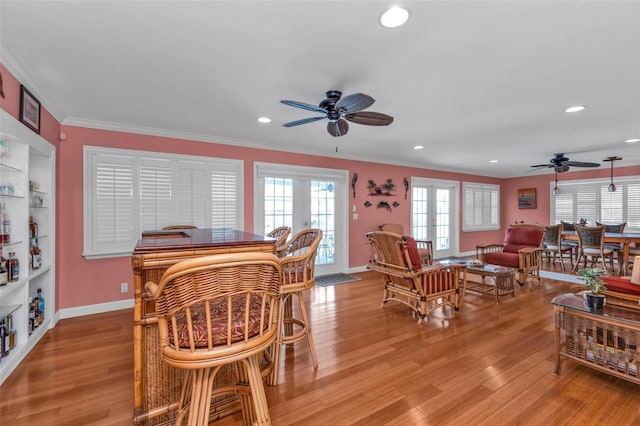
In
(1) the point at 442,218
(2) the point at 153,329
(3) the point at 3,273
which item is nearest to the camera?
(2) the point at 153,329

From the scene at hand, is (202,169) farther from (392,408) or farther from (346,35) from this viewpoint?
(392,408)

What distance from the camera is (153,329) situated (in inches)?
60.1

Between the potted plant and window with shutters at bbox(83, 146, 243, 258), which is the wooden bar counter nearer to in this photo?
the potted plant

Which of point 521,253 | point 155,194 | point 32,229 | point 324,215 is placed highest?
point 155,194

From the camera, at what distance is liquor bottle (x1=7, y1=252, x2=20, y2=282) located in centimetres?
234

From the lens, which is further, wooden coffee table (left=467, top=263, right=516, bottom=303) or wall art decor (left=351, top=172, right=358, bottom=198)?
wall art decor (left=351, top=172, right=358, bottom=198)

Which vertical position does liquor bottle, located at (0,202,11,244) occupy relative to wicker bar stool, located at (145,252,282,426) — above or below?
above

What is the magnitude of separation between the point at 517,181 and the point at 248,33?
360 inches

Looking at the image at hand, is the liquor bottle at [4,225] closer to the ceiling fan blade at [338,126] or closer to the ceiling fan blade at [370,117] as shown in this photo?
the ceiling fan blade at [338,126]

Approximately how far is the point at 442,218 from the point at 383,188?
2.34 m

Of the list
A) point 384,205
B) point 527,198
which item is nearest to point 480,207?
point 527,198

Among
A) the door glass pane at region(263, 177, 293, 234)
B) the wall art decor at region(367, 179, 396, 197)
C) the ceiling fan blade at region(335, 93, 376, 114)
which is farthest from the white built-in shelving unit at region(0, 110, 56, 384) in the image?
the wall art decor at region(367, 179, 396, 197)

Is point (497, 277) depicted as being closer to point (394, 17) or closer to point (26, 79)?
point (394, 17)

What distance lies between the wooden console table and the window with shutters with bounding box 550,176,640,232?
21.9 feet
